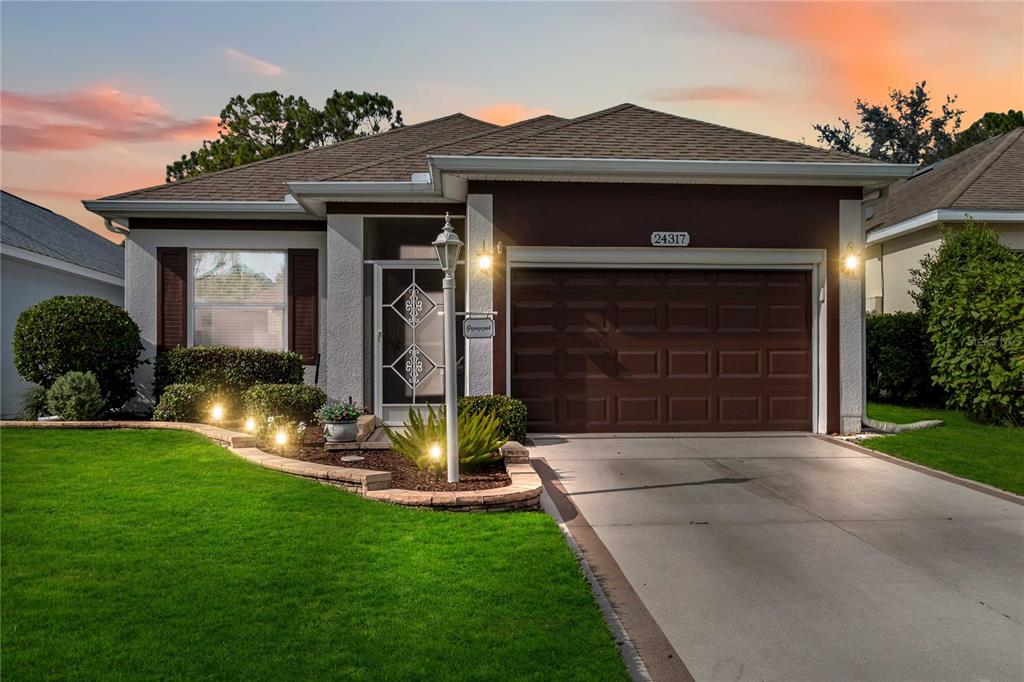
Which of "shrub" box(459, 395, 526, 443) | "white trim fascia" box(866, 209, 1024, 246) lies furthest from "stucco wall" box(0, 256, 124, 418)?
"white trim fascia" box(866, 209, 1024, 246)

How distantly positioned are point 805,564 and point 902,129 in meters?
37.8

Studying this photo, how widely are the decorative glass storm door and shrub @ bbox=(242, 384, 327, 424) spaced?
129 cm

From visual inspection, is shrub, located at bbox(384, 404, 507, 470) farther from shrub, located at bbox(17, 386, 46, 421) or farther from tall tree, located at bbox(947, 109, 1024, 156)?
A: tall tree, located at bbox(947, 109, 1024, 156)

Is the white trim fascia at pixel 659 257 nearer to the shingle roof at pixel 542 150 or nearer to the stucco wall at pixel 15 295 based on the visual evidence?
the shingle roof at pixel 542 150

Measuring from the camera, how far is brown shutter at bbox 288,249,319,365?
37.8 ft

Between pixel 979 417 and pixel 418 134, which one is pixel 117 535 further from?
pixel 979 417

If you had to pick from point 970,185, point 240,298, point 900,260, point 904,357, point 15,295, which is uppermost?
point 970,185

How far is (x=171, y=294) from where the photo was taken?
1152cm

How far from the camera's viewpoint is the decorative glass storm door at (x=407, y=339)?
10672 millimetres

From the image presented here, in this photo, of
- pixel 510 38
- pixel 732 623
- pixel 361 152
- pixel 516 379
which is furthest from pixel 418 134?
pixel 732 623

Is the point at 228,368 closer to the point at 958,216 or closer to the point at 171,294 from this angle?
the point at 171,294

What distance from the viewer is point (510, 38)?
10594mm

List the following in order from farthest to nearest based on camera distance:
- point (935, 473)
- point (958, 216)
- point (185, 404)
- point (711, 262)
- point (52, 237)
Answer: point (52, 237)
point (958, 216)
point (185, 404)
point (711, 262)
point (935, 473)

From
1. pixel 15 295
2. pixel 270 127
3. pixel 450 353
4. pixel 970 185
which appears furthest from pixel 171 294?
pixel 270 127
